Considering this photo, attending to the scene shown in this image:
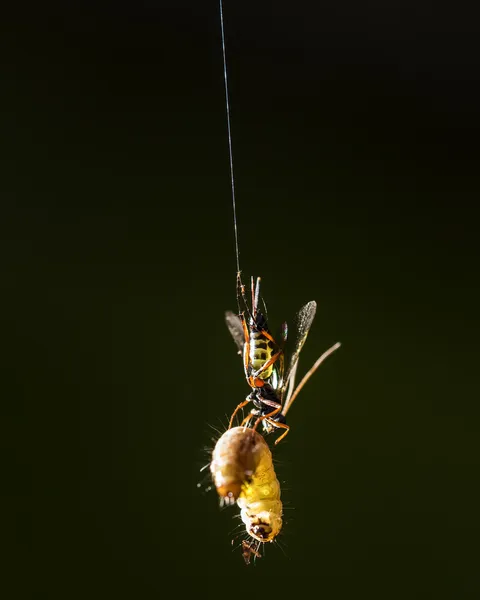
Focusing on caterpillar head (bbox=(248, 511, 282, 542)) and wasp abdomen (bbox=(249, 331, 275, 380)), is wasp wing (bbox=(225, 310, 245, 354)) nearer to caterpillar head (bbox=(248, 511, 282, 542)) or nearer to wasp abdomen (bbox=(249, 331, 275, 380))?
wasp abdomen (bbox=(249, 331, 275, 380))

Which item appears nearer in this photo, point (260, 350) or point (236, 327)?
point (260, 350)

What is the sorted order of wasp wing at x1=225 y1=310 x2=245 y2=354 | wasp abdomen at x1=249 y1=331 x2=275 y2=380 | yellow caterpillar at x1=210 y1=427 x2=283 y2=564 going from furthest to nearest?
wasp wing at x1=225 y1=310 x2=245 y2=354
wasp abdomen at x1=249 y1=331 x2=275 y2=380
yellow caterpillar at x1=210 y1=427 x2=283 y2=564

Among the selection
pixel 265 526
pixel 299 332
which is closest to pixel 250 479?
pixel 265 526

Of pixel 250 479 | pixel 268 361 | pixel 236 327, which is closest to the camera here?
pixel 250 479

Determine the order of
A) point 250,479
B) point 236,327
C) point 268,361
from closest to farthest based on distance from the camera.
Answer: point 250,479 → point 268,361 → point 236,327

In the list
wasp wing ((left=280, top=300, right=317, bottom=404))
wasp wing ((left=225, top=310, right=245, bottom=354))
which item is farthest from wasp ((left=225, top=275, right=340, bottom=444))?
wasp wing ((left=225, top=310, right=245, bottom=354))

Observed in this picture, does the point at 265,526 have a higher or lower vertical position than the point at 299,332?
lower

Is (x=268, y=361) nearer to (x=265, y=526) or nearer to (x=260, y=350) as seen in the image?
(x=260, y=350)

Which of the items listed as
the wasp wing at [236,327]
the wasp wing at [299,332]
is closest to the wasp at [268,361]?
the wasp wing at [299,332]
